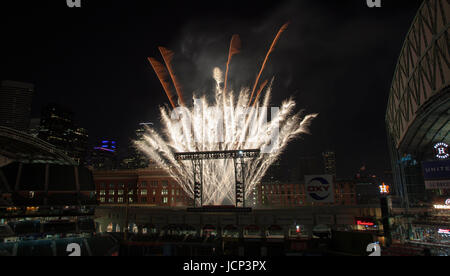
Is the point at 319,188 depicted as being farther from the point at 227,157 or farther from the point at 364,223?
the point at 227,157

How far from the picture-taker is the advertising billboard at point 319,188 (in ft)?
76.4

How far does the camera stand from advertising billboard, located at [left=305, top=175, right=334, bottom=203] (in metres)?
23.3

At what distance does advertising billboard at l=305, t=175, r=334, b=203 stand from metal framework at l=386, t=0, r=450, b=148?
1089 centimetres

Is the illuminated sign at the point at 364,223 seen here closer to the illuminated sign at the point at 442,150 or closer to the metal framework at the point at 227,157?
the illuminated sign at the point at 442,150

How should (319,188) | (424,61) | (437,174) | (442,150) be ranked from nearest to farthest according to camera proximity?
(424,61)
(319,188)
(437,174)
(442,150)

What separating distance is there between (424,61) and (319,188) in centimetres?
1417

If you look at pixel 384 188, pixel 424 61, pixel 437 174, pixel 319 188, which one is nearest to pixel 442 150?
pixel 437 174

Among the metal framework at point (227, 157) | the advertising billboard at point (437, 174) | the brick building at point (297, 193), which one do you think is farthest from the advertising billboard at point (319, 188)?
the brick building at point (297, 193)

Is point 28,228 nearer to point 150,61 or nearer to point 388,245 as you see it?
point 150,61

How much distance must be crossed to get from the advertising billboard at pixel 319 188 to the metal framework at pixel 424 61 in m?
10.9

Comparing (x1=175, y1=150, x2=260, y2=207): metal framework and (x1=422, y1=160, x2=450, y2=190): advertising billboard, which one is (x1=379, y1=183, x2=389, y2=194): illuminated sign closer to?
(x1=422, y1=160, x2=450, y2=190): advertising billboard

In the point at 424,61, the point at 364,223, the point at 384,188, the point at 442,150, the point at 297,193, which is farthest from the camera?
the point at 297,193

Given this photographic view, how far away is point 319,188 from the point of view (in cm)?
2366

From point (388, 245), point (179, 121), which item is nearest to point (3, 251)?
point (179, 121)
